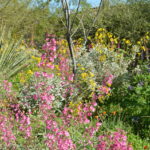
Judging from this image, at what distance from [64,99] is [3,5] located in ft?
29.9

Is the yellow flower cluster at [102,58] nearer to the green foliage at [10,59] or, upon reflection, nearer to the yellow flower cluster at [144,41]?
the yellow flower cluster at [144,41]

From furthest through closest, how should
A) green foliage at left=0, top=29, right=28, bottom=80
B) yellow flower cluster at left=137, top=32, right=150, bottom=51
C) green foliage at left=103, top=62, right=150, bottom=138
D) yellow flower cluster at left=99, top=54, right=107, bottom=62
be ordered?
yellow flower cluster at left=137, top=32, right=150, bottom=51, yellow flower cluster at left=99, top=54, right=107, bottom=62, green foliage at left=0, top=29, right=28, bottom=80, green foliage at left=103, top=62, right=150, bottom=138

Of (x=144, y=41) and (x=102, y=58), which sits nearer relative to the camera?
(x=102, y=58)

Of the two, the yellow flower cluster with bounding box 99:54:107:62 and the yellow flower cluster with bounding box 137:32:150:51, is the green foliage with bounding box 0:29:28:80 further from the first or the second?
the yellow flower cluster with bounding box 137:32:150:51

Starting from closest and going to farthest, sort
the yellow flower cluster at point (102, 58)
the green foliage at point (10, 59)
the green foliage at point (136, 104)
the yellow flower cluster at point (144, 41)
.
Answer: the green foliage at point (136, 104) < the green foliage at point (10, 59) < the yellow flower cluster at point (102, 58) < the yellow flower cluster at point (144, 41)

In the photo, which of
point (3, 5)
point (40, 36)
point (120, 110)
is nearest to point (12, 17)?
point (3, 5)

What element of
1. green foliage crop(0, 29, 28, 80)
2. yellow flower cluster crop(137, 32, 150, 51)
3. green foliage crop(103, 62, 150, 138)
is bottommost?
green foliage crop(103, 62, 150, 138)

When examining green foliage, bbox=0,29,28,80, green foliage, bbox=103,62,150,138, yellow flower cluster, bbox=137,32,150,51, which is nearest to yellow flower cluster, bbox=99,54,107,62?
green foliage, bbox=103,62,150,138

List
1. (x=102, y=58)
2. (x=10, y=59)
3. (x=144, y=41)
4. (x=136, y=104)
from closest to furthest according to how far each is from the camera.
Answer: (x=136, y=104) < (x=10, y=59) < (x=102, y=58) < (x=144, y=41)

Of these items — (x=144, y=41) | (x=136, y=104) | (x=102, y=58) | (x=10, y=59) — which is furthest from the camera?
(x=144, y=41)

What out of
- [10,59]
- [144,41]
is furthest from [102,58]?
[144,41]

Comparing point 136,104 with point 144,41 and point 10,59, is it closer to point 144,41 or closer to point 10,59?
point 10,59

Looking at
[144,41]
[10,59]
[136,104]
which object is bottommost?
[136,104]

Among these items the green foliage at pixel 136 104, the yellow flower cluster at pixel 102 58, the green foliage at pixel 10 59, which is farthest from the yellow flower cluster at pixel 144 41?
the green foliage at pixel 10 59
